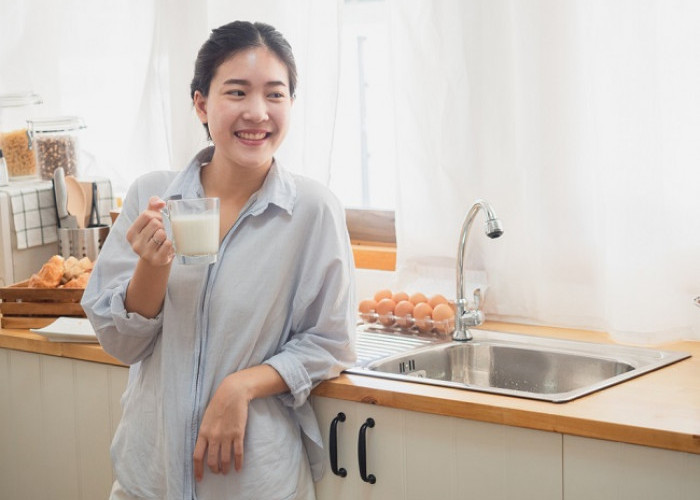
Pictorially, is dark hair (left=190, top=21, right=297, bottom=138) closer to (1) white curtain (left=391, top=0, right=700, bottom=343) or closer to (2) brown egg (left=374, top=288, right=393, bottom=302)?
(1) white curtain (left=391, top=0, right=700, bottom=343)

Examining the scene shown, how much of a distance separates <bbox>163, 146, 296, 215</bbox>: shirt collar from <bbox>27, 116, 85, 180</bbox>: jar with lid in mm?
1221

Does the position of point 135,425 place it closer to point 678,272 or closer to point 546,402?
point 546,402

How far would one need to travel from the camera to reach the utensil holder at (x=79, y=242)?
2.98 m

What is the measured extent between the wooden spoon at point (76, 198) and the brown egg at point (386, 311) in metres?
1.07

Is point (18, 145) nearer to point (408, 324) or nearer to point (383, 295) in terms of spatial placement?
point (383, 295)

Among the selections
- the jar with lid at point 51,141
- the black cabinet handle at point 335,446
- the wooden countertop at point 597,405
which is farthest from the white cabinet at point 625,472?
the jar with lid at point 51,141

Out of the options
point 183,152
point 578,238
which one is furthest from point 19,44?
point 578,238

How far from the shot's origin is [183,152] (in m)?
3.01

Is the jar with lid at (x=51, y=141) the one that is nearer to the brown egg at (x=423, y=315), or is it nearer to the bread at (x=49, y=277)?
the bread at (x=49, y=277)

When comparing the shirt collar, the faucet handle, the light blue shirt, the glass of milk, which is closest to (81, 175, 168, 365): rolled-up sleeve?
the light blue shirt

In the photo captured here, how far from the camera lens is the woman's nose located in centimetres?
193

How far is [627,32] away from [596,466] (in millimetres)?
964

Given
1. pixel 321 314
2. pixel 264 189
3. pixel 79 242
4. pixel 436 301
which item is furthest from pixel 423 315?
pixel 79 242

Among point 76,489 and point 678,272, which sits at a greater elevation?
point 678,272
